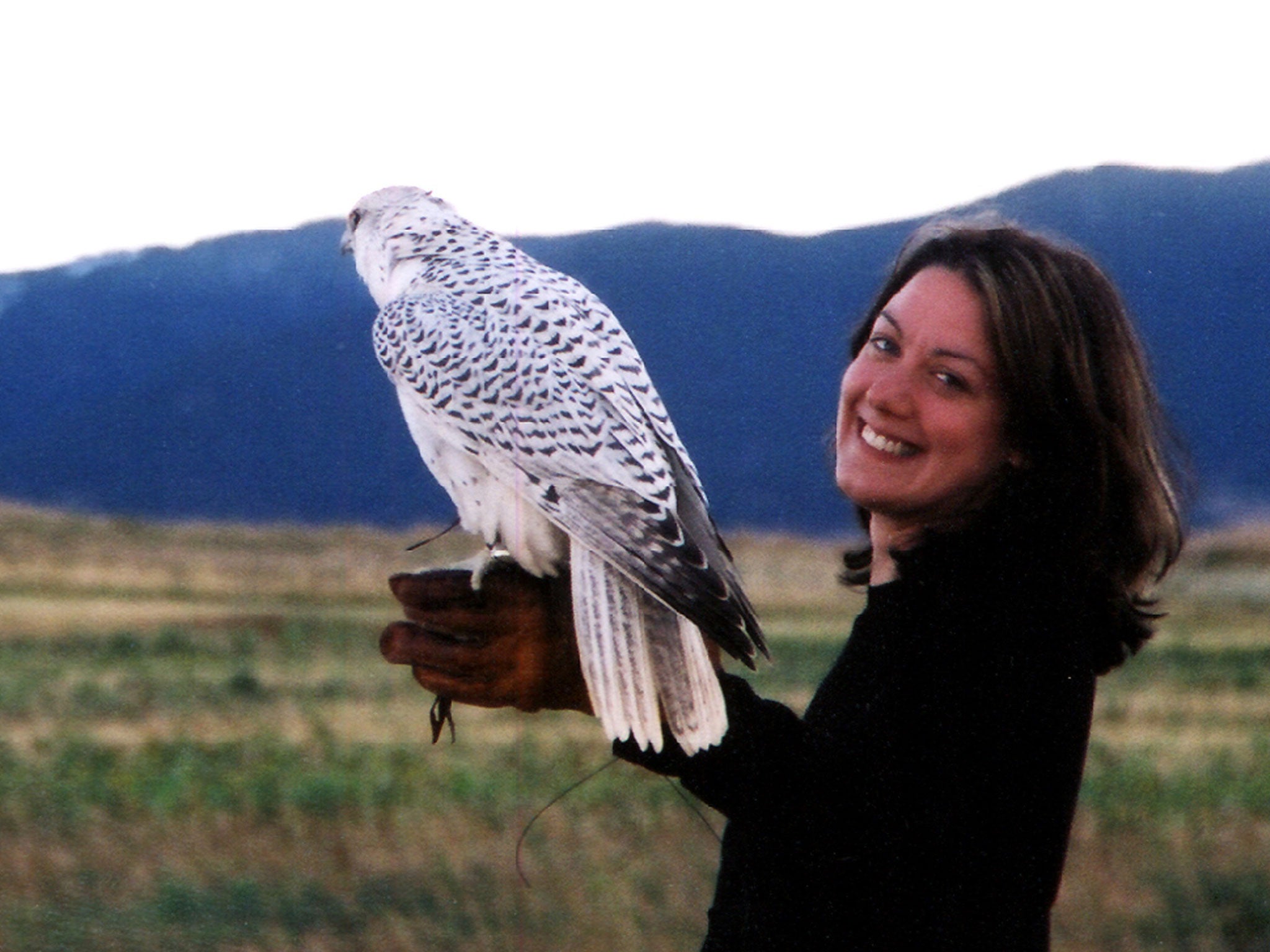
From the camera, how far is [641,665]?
51.0 inches

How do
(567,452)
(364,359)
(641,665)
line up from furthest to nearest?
(364,359)
(567,452)
(641,665)

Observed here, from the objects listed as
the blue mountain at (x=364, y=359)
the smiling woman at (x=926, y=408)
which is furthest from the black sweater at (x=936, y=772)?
the blue mountain at (x=364, y=359)

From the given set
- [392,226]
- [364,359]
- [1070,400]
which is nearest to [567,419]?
[392,226]

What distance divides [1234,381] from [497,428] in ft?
5.34

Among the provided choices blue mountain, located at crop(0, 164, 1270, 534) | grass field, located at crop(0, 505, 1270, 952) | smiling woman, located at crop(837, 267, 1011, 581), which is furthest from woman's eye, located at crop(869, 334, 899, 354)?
grass field, located at crop(0, 505, 1270, 952)

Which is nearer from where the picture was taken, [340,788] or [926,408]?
[926,408]

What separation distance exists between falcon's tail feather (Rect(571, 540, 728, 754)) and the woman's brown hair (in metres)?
0.34

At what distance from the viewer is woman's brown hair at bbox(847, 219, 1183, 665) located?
1317mm

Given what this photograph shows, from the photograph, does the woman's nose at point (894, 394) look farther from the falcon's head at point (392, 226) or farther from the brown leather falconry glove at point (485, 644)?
the falcon's head at point (392, 226)

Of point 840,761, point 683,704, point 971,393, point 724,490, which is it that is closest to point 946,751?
point 840,761

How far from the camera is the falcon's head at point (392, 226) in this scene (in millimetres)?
1827

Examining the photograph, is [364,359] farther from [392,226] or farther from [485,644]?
[485,644]

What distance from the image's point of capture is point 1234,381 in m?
2.59

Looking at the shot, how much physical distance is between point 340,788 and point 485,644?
48.4 inches
